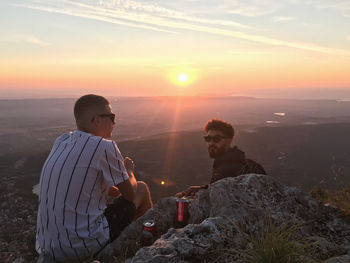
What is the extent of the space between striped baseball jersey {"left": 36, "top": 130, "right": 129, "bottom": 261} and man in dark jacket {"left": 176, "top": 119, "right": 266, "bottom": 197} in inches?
104

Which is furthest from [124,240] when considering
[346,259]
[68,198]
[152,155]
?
[152,155]

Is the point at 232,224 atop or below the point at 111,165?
below

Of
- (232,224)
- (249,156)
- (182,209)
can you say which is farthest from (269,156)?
(232,224)

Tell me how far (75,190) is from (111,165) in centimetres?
53

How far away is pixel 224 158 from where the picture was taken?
5.93 metres

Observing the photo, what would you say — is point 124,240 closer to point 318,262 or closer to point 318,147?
point 318,262

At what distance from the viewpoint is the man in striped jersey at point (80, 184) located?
336 cm

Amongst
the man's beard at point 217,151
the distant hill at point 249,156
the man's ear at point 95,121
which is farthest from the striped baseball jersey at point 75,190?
the distant hill at point 249,156

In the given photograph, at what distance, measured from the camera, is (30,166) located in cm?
7275

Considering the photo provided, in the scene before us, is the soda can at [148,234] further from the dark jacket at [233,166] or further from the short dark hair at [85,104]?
the dark jacket at [233,166]

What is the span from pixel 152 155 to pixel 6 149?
7055 centimetres

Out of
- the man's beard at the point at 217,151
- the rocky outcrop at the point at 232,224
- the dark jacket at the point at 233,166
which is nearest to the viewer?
the rocky outcrop at the point at 232,224

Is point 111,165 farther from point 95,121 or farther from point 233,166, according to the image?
point 233,166

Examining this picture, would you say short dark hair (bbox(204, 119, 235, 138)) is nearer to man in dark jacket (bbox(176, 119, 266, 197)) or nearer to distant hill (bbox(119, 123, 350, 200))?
man in dark jacket (bbox(176, 119, 266, 197))
